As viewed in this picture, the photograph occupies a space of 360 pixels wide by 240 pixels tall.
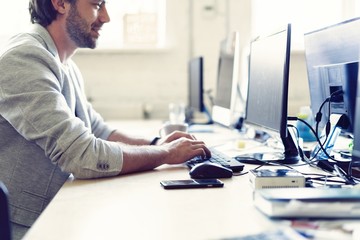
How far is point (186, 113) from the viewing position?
137 inches

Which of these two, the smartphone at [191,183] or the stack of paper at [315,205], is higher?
the stack of paper at [315,205]

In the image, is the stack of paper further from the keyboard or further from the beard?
the beard

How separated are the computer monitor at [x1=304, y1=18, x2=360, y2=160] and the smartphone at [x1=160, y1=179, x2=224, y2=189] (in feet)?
1.45

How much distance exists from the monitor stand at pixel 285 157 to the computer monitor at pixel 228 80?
0.49 metres

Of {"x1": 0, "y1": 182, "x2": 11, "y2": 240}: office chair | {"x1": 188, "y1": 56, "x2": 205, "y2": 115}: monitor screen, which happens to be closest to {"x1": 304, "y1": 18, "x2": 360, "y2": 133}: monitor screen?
{"x1": 0, "y1": 182, "x2": 11, "y2": 240}: office chair

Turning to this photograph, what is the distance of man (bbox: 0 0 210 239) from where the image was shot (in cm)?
131

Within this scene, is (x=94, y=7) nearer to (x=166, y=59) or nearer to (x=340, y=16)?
(x=166, y=59)

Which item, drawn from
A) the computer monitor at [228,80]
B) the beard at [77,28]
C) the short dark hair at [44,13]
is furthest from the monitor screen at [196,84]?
the short dark hair at [44,13]

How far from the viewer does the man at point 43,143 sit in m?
1.31

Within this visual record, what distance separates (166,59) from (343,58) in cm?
246

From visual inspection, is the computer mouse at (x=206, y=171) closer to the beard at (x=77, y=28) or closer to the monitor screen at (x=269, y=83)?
the monitor screen at (x=269, y=83)

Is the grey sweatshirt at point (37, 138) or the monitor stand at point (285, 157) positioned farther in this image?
the monitor stand at point (285, 157)

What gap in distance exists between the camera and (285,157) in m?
1.63

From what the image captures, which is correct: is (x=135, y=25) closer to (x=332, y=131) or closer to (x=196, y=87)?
(x=196, y=87)
